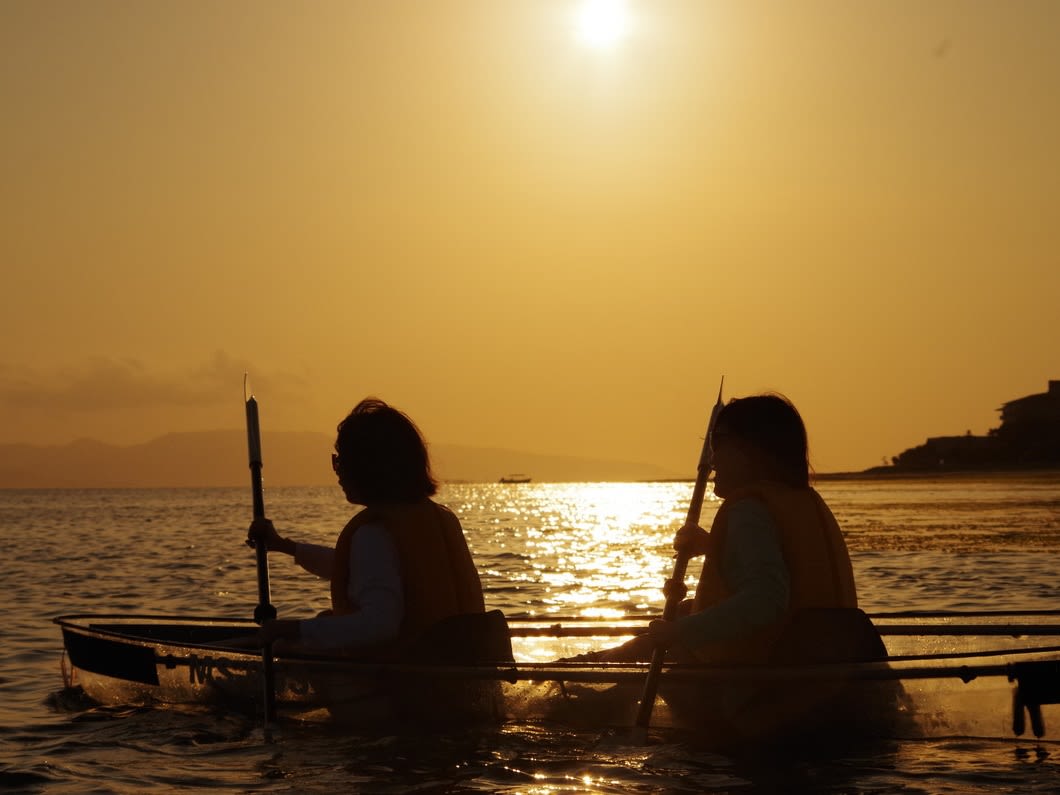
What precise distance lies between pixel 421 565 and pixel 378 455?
666mm

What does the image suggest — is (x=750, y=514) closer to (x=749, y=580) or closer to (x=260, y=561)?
(x=749, y=580)

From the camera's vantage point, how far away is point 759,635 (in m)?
6.89

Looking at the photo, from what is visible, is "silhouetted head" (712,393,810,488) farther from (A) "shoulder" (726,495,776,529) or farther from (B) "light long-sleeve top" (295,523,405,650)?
(B) "light long-sleeve top" (295,523,405,650)

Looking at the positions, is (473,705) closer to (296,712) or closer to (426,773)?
(426,773)

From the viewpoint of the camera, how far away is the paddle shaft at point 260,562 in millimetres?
7902

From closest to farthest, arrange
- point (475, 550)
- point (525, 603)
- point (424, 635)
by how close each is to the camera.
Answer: point (424, 635), point (525, 603), point (475, 550)

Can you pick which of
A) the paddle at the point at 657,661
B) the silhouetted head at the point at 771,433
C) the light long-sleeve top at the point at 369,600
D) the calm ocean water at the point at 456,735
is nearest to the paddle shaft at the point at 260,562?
the calm ocean water at the point at 456,735

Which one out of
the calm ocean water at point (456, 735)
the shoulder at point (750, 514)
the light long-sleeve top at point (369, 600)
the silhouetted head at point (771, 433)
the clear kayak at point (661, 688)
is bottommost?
the calm ocean water at point (456, 735)

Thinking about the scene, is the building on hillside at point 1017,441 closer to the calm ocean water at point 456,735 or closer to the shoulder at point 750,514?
the calm ocean water at point 456,735

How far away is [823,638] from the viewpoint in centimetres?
681

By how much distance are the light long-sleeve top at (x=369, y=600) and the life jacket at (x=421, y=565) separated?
97 millimetres

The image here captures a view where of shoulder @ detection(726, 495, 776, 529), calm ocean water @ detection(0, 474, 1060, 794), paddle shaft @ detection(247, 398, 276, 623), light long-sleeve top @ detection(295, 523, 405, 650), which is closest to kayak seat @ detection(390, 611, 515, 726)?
calm ocean water @ detection(0, 474, 1060, 794)

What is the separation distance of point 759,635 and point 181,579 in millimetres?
16060

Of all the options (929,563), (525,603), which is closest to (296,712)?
(525,603)
